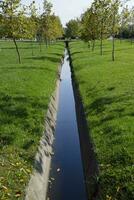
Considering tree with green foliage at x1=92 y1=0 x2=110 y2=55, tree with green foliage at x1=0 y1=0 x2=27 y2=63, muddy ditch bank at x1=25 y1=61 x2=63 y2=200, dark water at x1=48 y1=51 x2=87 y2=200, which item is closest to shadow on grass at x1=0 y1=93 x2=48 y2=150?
muddy ditch bank at x1=25 y1=61 x2=63 y2=200

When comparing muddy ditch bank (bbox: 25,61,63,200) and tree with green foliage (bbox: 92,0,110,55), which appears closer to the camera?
muddy ditch bank (bbox: 25,61,63,200)

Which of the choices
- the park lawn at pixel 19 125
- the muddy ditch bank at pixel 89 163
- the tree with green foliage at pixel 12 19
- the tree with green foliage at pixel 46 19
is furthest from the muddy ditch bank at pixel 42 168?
the tree with green foliage at pixel 46 19

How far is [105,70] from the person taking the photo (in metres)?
32.8

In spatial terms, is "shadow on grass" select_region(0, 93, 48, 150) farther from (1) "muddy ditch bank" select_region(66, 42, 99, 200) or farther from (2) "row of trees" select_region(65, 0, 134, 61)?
(2) "row of trees" select_region(65, 0, 134, 61)

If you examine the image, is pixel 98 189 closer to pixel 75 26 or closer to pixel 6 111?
pixel 6 111

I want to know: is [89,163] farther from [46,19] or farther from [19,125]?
[46,19]

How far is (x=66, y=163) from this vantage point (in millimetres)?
14977

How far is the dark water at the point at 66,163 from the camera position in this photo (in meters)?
12.4

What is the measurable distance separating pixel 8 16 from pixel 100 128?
2617 cm

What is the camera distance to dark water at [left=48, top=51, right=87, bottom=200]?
1241 cm

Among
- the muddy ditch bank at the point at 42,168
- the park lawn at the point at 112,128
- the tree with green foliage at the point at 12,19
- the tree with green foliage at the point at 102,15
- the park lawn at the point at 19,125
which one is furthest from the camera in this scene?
the tree with green foliage at the point at 102,15

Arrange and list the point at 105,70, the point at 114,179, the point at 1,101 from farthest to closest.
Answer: the point at 105,70 < the point at 1,101 < the point at 114,179

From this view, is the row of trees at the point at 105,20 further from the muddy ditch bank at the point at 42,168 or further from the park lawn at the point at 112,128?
the muddy ditch bank at the point at 42,168

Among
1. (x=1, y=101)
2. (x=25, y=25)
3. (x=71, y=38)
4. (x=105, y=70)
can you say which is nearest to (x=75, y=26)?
(x=71, y=38)
